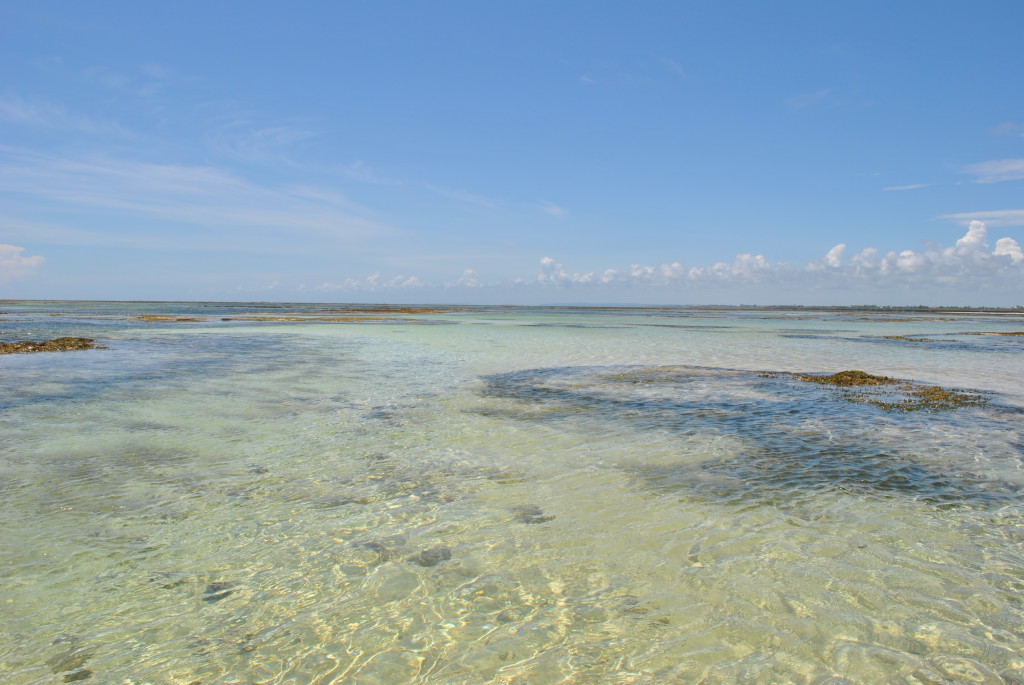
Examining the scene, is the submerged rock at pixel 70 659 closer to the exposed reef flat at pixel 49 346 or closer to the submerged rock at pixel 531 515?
the submerged rock at pixel 531 515

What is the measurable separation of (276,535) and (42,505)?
3607 mm

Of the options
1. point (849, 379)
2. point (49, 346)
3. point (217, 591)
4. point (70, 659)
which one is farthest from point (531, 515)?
point (49, 346)

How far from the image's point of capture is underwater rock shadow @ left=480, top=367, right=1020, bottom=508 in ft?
30.4

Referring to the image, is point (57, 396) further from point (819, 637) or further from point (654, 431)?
point (819, 637)

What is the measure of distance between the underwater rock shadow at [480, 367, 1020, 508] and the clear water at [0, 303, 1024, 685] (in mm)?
96

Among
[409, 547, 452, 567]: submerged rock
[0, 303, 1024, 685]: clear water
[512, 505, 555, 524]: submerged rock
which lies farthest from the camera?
[512, 505, 555, 524]: submerged rock

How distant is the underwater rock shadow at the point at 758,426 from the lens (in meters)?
9.27

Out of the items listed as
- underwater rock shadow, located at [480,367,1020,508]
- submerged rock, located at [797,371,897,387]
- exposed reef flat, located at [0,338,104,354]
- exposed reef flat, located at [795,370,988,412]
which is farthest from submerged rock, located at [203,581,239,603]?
exposed reef flat, located at [0,338,104,354]

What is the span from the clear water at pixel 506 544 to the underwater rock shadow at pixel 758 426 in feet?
0.32

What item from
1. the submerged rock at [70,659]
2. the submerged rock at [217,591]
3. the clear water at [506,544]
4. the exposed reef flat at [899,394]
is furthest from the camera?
the exposed reef flat at [899,394]

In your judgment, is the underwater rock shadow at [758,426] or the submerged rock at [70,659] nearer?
the submerged rock at [70,659]

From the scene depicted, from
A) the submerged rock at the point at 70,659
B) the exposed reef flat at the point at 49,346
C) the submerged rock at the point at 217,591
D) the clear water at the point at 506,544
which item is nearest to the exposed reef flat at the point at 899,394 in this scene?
the clear water at the point at 506,544

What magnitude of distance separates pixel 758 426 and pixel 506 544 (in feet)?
29.7

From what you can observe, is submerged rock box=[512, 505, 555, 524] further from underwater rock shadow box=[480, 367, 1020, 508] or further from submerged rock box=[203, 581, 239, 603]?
submerged rock box=[203, 581, 239, 603]
